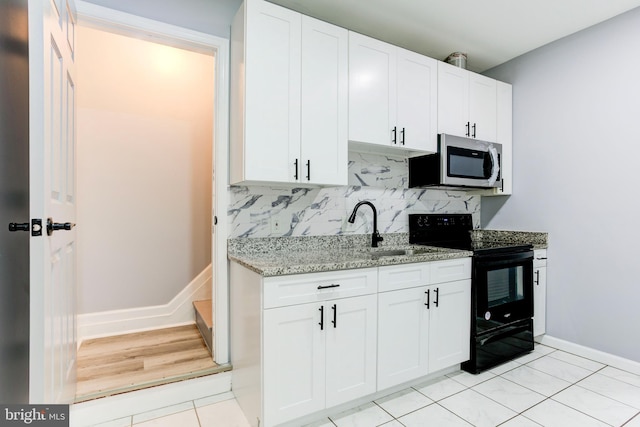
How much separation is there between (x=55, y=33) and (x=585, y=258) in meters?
3.65

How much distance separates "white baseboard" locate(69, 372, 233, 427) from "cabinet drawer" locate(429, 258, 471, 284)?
1.51 metres

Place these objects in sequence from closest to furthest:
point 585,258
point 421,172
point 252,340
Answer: point 252,340
point 585,258
point 421,172

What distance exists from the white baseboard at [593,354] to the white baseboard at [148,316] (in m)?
3.03

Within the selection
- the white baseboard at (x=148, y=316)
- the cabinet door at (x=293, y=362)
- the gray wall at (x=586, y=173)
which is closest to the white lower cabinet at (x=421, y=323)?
→ the cabinet door at (x=293, y=362)

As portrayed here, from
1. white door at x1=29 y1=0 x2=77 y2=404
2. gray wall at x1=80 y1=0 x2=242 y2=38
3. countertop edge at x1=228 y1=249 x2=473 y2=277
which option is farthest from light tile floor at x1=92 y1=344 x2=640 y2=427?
gray wall at x1=80 y1=0 x2=242 y2=38

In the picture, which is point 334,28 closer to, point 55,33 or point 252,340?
point 55,33

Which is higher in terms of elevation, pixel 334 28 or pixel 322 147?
pixel 334 28

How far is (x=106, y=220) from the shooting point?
8.80 ft

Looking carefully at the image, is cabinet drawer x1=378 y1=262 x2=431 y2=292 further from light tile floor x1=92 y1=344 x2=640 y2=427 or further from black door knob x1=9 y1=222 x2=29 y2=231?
A: black door knob x1=9 y1=222 x2=29 y2=231

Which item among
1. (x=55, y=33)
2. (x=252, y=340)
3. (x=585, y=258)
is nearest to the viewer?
(x=55, y=33)

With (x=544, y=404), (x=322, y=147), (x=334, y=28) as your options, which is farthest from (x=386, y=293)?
(x=334, y=28)

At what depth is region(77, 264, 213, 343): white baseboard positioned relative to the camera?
259 centimetres

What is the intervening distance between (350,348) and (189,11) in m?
2.28

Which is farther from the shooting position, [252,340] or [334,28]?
[334,28]
